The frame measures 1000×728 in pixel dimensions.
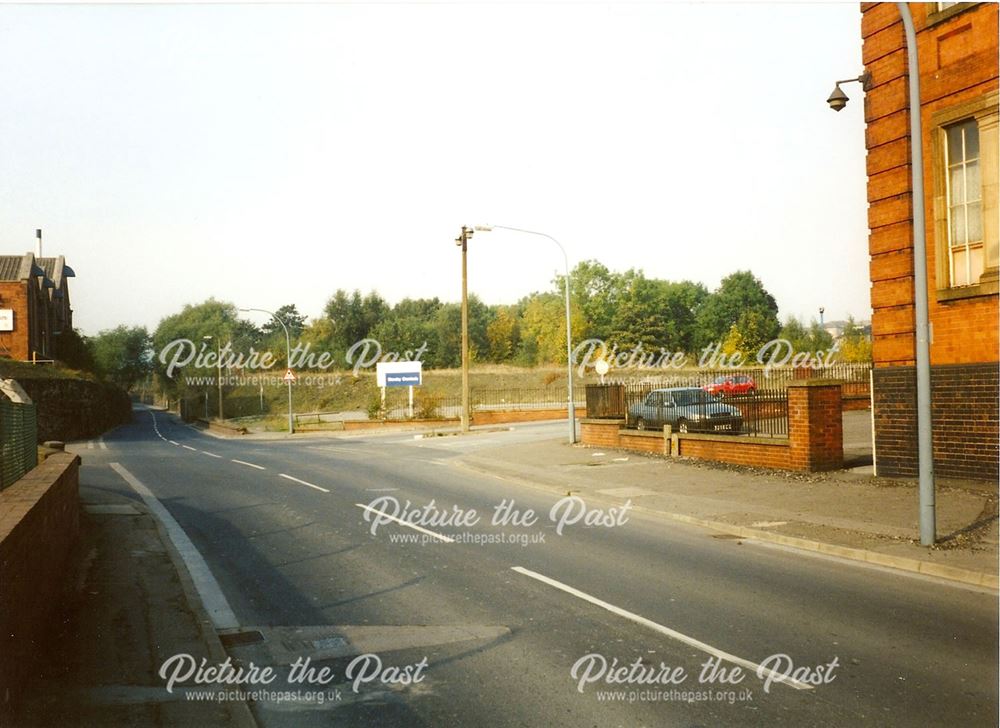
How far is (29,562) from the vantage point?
6.53 metres

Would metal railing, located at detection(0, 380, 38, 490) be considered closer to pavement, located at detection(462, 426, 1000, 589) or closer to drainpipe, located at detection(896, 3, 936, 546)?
pavement, located at detection(462, 426, 1000, 589)

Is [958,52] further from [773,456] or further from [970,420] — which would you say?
[773,456]

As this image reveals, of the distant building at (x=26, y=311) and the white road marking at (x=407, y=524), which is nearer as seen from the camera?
the white road marking at (x=407, y=524)

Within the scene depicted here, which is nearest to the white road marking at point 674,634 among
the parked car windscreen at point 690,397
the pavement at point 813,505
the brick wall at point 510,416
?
the pavement at point 813,505

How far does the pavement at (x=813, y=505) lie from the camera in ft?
31.1

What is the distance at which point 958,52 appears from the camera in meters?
13.6

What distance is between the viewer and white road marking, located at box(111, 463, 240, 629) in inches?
296

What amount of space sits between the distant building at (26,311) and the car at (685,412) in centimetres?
4548

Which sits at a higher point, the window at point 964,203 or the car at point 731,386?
the window at point 964,203

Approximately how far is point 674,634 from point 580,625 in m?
0.85

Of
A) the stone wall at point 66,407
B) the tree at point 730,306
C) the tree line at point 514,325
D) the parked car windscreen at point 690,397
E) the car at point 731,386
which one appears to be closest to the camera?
the car at point 731,386

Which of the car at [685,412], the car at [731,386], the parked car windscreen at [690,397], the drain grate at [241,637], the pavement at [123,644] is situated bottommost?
the drain grate at [241,637]

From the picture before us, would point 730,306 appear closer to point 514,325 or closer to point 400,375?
point 514,325

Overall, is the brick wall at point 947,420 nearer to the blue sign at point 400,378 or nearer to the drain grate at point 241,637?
the drain grate at point 241,637
